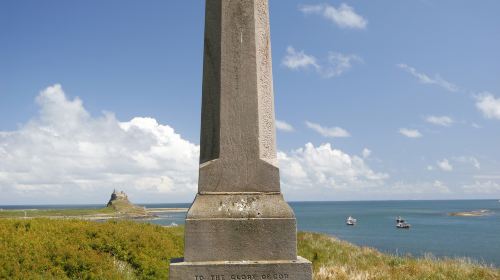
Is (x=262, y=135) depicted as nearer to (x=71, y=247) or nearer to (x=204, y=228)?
(x=204, y=228)

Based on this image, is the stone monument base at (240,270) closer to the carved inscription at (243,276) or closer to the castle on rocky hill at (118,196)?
the carved inscription at (243,276)

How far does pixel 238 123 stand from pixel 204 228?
1135 millimetres

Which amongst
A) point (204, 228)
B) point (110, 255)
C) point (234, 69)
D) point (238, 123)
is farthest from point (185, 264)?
point (110, 255)

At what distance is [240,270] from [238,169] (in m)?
1.01

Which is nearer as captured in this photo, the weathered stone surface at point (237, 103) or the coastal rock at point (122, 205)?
the weathered stone surface at point (237, 103)

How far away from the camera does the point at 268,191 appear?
4.29 meters

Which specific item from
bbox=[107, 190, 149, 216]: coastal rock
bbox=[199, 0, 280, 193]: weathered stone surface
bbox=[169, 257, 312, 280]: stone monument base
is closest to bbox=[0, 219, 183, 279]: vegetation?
bbox=[169, 257, 312, 280]: stone monument base

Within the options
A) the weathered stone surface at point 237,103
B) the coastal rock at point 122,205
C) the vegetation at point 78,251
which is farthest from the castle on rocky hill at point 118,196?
the weathered stone surface at point 237,103

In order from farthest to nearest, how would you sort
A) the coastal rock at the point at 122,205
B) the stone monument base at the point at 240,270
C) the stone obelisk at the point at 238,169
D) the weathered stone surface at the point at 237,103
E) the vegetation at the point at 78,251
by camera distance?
the coastal rock at the point at 122,205 → the vegetation at the point at 78,251 → the weathered stone surface at the point at 237,103 → the stone obelisk at the point at 238,169 → the stone monument base at the point at 240,270

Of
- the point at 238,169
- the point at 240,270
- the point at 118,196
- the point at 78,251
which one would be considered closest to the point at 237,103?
the point at 238,169

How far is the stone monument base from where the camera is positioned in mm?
3840

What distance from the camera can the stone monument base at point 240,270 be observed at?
3840 millimetres

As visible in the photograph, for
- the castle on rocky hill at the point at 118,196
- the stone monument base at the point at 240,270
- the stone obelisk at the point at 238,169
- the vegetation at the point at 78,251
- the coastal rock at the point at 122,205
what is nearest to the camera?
the stone monument base at the point at 240,270

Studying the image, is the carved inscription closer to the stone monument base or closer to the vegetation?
the stone monument base
